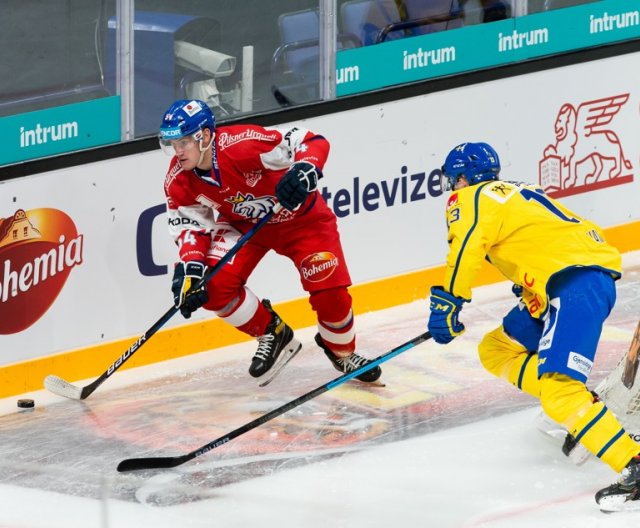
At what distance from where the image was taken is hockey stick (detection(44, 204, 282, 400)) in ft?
17.9

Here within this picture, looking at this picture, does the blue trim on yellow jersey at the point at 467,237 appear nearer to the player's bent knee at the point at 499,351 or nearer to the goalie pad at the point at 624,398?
the player's bent knee at the point at 499,351

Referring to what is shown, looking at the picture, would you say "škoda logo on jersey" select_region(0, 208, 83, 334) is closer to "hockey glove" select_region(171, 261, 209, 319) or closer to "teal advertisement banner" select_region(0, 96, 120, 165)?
"teal advertisement banner" select_region(0, 96, 120, 165)

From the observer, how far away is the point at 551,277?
4.58 meters

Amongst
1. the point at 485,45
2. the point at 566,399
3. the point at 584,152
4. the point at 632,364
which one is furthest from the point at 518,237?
the point at 584,152

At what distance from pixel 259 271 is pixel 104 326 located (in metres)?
0.75

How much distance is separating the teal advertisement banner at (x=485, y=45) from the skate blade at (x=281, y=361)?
4.22ft

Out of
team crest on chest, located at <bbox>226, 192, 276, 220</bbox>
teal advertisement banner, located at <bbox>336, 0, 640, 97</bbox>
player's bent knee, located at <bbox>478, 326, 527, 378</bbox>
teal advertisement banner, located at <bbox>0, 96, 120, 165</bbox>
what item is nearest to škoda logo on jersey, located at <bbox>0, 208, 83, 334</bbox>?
teal advertisement banner, located at <bbox>0, 96, 120, 165</bbox>

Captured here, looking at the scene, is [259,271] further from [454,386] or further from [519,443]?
[519,443]

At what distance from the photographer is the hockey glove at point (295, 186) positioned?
5164 millimetres

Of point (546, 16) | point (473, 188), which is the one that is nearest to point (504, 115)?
point (546, 16)

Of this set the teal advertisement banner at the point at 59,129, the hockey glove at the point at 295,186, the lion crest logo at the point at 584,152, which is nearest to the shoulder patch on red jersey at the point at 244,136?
the hockey glove at the point at 295,186

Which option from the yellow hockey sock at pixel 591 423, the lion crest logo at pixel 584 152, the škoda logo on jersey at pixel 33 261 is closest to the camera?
the yellow hockey sock at pixel 591 423

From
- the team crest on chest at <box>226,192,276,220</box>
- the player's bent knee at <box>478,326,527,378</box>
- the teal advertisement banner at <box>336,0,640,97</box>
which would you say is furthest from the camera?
the teal advertisement banner at <box>336,0,640,97</box>

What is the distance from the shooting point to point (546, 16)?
23.3 ft
